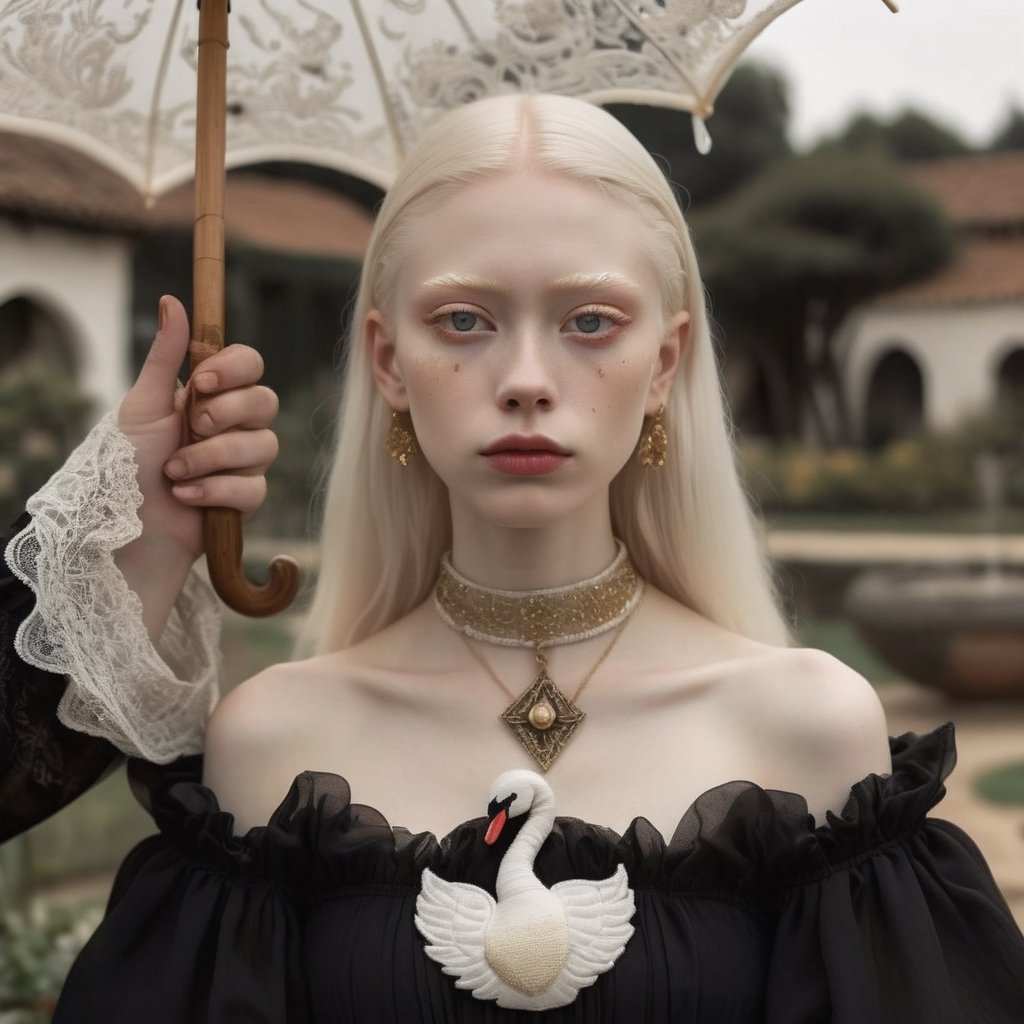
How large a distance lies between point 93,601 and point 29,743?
224 millimetres

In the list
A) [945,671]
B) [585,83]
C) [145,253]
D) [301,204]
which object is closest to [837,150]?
[301,204]

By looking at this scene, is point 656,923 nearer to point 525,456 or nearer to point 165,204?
point 525,456

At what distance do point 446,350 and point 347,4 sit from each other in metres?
0.69

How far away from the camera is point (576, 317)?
1676 mm

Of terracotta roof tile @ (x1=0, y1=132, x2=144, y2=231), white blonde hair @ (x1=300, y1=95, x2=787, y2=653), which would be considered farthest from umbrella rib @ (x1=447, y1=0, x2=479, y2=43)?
terracotta roof tile @ (x1=0, y1=132, x2=144, y2=231)

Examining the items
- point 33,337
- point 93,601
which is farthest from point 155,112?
point 33,337

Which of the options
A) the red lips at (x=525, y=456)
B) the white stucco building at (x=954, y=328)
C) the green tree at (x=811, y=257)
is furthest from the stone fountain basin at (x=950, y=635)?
the green tree at (x=811, y=257)

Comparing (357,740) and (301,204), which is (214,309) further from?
(301,204)

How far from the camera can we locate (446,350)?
1687 millimetres

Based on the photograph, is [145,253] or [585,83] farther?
[145,253]

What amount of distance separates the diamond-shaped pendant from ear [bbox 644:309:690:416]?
1.31ft

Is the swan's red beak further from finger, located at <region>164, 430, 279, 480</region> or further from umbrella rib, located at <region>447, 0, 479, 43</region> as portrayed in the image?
umbrella rib, located at <region>447, 0, 479, 43</region>

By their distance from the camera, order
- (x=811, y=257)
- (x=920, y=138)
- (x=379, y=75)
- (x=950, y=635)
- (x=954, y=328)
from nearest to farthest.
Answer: (x=379, y=75) → (x=950, y=635) → (x=811, y=257) → (x=954, y=328) → (x=920, y=138)

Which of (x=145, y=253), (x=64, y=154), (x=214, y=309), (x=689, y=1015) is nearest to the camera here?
(x=689, y=1015)
